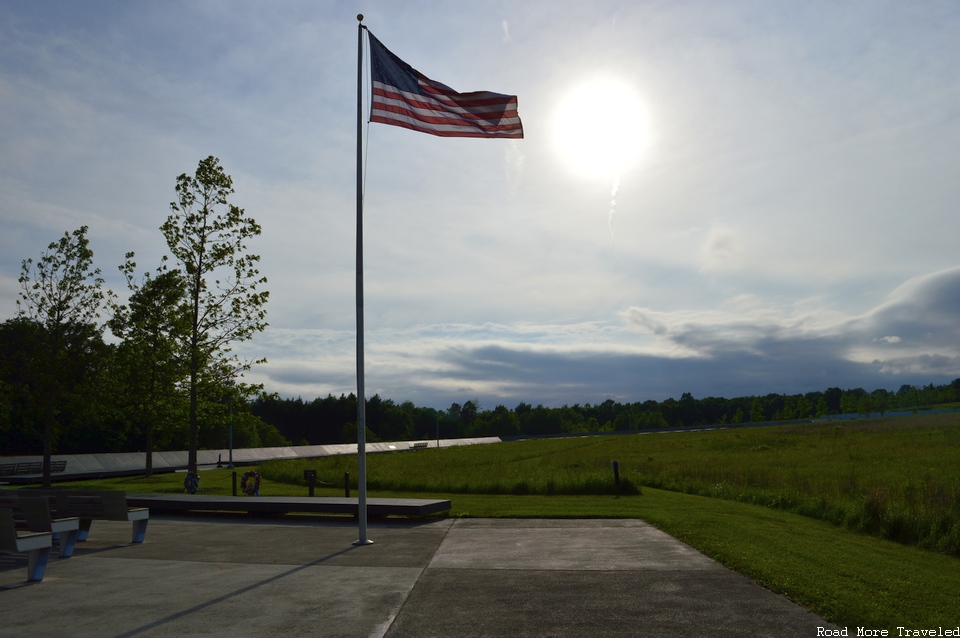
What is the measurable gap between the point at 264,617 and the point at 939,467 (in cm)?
2682

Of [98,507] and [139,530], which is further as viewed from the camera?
[139,530]

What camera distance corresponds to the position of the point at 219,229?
90.4 feet

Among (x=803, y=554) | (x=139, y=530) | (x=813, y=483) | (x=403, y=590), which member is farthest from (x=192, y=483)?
(x=803, y=554)

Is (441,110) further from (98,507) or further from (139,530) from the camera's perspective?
(139,530)

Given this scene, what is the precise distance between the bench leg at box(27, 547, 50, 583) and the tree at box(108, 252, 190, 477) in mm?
19008

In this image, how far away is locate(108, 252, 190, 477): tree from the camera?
88.3 feet

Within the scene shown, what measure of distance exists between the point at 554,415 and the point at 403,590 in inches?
5948

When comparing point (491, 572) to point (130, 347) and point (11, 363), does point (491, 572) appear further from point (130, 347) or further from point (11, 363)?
point (11, 363)

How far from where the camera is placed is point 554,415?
157 meters

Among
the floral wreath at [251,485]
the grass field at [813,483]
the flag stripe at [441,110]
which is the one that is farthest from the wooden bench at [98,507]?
the grass field at [813,483]

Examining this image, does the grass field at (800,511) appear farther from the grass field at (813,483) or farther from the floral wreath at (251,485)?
the floral wreath at (251,485)

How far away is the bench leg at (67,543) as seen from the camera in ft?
33.1

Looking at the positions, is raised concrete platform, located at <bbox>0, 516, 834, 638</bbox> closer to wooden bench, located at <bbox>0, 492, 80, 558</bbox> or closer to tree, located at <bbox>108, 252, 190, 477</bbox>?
wooden bench, located at <bbox>0, 492, 80, 558</bbox>

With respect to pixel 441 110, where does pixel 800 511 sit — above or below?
below
